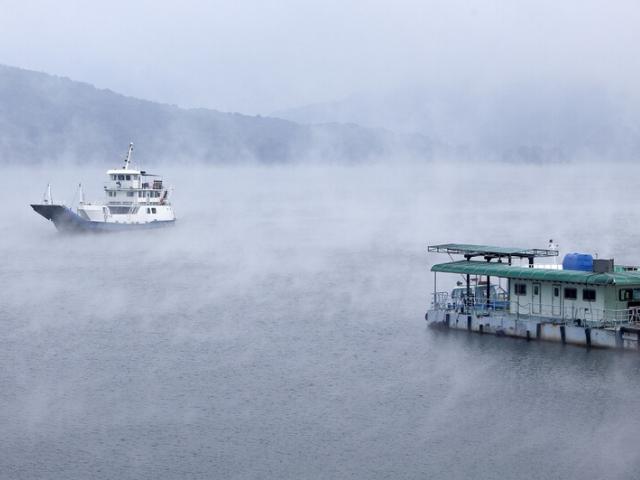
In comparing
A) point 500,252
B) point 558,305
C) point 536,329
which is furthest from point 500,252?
point 536,329

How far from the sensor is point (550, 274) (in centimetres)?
5822

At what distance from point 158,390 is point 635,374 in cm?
2275

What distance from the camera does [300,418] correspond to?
4662 centimetres

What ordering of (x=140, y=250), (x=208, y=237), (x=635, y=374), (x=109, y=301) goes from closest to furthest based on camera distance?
(x=635, y=374) → (x=109, y=301) → (x=140, y=250) → (x=208, y=237)

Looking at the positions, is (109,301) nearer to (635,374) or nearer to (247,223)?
(635,374)

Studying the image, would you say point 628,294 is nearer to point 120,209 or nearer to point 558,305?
point 558,305

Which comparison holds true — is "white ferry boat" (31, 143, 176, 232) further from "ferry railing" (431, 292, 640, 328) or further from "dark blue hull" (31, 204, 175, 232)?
"ferry railing" (431, 292, 640, 328)

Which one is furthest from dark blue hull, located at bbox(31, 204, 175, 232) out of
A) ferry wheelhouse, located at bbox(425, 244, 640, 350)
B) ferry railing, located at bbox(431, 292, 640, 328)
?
ferry wheelhouse, located at bbox(425, 244, 640, 350)

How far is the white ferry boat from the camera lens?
138 meters

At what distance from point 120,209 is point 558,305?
92.9 m

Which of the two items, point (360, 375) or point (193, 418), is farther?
point (360, 375)

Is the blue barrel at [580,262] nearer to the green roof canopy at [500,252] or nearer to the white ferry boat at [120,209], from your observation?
the green roof canopy at [500,252]

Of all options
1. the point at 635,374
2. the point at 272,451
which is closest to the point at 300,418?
the point at 272,451

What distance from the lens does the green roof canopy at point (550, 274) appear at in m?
56.0
